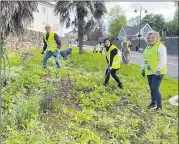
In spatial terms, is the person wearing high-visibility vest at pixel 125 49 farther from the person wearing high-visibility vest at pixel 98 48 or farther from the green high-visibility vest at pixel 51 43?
the green high-visibility vest at pixel 51 43

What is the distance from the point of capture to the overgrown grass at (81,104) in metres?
1.79

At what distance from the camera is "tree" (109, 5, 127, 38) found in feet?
5.82

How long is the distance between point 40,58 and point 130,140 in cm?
62

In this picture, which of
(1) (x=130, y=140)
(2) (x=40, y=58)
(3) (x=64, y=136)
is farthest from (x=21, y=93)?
(1) (x=130, y=140)

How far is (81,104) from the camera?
195 cm

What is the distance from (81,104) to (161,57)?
514mm

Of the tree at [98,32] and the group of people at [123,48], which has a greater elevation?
the tree at [98,32]

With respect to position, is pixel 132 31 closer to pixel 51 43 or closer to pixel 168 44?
pixel 168 44

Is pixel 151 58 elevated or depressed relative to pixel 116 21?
depressed

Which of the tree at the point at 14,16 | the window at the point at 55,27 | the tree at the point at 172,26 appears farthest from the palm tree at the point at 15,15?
the tree at the point at 172,26

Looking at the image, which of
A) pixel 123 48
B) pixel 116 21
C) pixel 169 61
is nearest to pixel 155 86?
pixel 169 61

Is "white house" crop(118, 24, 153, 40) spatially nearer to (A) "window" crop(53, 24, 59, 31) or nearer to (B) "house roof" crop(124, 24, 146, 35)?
(B) "house roof" crop(124, 24, 146, 35)

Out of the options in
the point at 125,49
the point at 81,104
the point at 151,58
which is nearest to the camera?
the point at 151,58

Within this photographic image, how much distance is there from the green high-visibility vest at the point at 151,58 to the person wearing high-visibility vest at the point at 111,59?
14 centimetres
